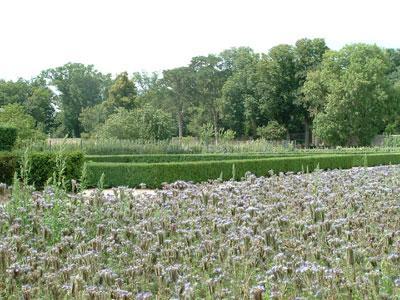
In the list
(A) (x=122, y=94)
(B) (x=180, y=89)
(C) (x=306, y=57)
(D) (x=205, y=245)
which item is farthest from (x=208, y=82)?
(D) (x=205, y=245)

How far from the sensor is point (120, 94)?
60656mm

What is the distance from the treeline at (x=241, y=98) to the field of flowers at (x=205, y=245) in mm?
25920

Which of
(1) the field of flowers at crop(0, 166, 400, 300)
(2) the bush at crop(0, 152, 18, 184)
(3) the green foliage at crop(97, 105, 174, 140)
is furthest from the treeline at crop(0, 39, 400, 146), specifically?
(1) the field of flowers at crop(0, 166, 400, 300)

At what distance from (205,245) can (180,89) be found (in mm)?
59612

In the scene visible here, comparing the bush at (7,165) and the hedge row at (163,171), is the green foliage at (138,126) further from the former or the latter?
the bush at (7,165)

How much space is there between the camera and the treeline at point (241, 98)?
45156 mm

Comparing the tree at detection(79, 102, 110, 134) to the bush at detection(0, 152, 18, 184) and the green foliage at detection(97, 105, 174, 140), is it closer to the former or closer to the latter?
the green foliage at detection(97, 105, 174, 140)

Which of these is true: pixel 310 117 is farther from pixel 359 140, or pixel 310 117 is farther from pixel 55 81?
pixel 55 81

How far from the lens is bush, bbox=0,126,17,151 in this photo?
2091cm

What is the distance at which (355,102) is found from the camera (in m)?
46.1

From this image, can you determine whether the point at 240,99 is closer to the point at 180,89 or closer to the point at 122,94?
the point at 180,89

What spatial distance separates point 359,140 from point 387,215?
41.2m

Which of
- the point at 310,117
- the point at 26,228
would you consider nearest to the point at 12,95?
the point at 310,117

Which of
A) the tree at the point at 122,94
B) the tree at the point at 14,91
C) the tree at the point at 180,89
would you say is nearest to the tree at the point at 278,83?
the tree at the point at 180,89
